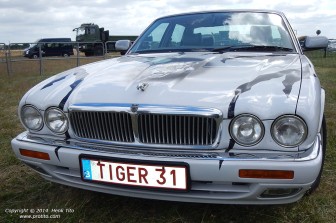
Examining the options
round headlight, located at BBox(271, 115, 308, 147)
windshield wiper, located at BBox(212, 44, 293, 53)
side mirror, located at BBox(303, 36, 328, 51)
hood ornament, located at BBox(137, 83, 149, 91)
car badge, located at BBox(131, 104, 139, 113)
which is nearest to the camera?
round headlight, located at BBox(271, 115, 308, 147)

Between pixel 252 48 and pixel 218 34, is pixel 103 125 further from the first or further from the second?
pixel 218 34

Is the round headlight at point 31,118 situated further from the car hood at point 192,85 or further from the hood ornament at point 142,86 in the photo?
the hood ornament at point 142,86

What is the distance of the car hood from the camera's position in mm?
1945

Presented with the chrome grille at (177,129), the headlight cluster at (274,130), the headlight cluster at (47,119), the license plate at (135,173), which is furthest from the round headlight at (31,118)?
the headlight cluster at (274,130)

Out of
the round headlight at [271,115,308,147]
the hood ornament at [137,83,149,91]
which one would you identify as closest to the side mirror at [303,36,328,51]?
the round headlight at [271,115,308,147]

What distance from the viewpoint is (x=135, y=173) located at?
2037mm

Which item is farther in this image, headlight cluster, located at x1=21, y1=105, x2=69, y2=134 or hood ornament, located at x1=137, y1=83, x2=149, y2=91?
headlight cluster, located at x1=21, y1=105, x2=69, y2=134

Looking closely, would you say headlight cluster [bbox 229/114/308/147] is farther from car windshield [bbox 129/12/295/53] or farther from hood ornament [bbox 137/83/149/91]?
car windshield [bbox 129/12/295/53]

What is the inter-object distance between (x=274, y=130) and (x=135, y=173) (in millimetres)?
789

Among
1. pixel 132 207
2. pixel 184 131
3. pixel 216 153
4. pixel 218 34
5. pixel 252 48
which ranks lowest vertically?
pixel 132 207

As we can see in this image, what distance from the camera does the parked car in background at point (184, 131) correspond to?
6.23ft

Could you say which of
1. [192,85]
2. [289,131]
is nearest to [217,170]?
[289,131]

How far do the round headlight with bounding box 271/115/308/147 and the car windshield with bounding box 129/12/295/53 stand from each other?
1.28 m

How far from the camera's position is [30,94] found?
2438mm
